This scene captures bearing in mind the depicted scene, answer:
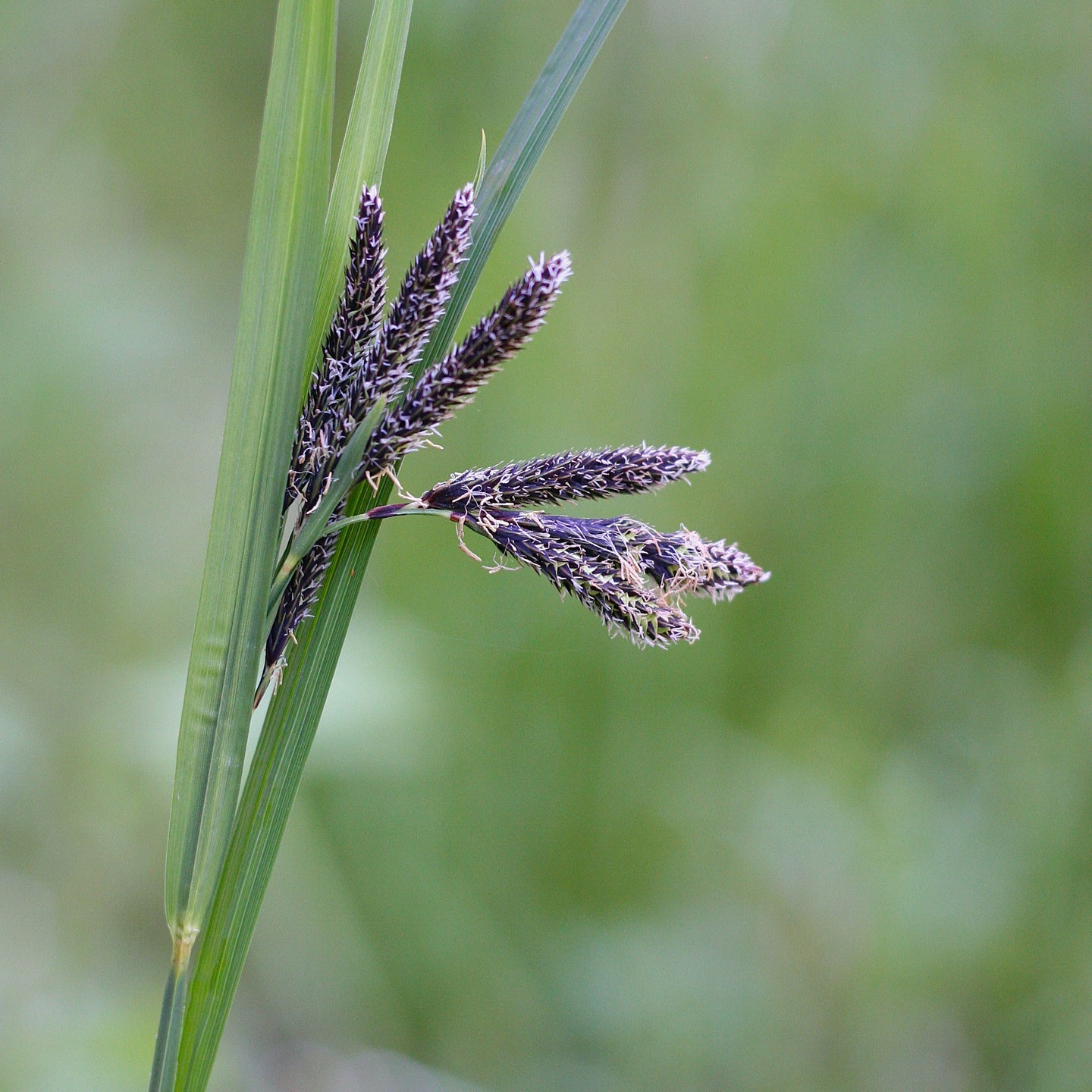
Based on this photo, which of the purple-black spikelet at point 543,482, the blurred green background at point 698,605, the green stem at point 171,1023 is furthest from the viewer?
the blurred green background at point 698,605

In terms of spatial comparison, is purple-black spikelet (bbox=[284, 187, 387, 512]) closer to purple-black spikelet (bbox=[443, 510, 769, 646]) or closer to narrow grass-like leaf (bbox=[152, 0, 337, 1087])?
narrow grass-like leaf (bbox=[152, 0, 337, 1087])

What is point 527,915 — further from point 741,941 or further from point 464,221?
point 464,221

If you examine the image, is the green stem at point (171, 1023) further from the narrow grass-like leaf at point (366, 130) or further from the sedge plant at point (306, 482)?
the narrow grass-like leaf at point (366, 130)

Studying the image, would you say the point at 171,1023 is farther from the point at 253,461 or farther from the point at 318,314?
the point at 318,314

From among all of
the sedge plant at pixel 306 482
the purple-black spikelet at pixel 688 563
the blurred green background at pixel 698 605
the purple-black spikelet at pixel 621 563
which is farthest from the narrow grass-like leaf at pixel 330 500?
the blurred green background at pixel 698 605

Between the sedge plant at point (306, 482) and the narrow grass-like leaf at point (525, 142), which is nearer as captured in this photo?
the sedge plant at point (306, 482)

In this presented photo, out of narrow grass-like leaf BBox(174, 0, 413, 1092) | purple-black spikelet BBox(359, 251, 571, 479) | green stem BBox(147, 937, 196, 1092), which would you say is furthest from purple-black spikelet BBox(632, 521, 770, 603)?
green stem BBox(147, 937, 196, 1092)

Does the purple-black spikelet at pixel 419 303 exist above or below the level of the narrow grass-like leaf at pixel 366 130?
below
